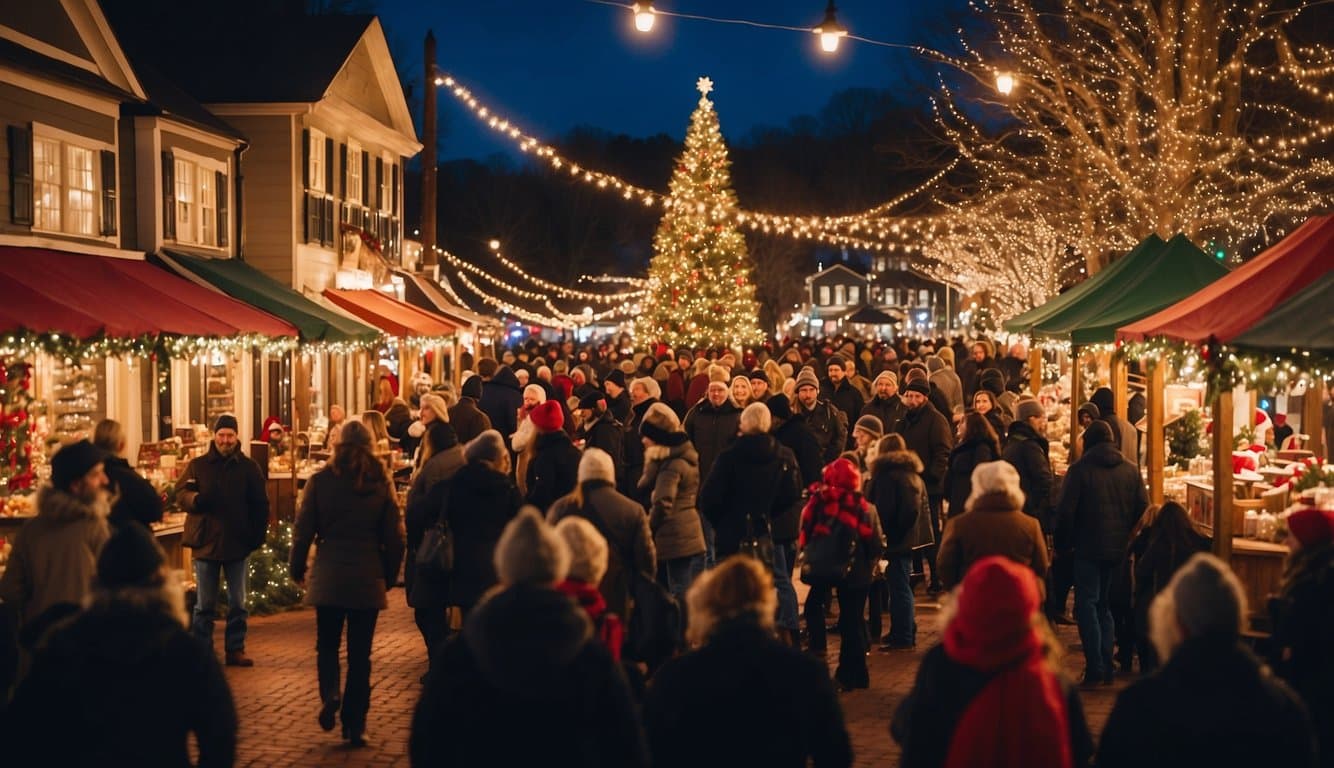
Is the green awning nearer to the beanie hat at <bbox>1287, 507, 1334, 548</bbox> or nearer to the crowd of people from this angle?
the crowd of people

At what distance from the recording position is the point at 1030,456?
10727 millimetres

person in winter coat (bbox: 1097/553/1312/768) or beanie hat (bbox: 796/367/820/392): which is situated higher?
beanie hat (bbox: 796/367/820/392)

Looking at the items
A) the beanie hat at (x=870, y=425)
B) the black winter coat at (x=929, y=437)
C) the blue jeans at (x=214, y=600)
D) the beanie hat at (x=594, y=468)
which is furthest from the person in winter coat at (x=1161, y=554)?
the blue jeans at (x=214, y=600)

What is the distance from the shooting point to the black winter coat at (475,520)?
7906 millimetres

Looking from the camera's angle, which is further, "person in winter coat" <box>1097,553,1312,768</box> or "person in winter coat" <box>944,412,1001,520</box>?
"person in winter coat" <box>944,412,1001,520</box>

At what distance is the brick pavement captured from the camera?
789 centimetres

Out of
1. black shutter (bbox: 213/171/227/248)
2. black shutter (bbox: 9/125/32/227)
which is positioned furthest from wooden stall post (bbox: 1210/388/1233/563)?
black shutter (bbox: 213/171/227/248)

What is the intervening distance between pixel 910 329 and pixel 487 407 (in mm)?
101701

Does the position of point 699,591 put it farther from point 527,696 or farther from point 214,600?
point 214,600

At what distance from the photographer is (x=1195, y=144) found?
923 inches

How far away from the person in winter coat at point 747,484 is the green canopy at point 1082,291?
269 inches

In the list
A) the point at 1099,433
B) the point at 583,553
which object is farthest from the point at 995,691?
the point at 1099,433

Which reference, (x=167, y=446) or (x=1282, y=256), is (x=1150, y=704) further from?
(x=167, y=446)

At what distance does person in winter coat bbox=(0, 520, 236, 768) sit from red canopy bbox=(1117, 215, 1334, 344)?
22.8 feet
